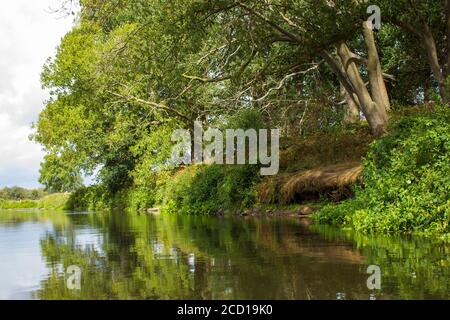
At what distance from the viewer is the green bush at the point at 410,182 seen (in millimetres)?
10930

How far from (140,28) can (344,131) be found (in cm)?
968

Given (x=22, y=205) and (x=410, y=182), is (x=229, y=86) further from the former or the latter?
(x=22, y=205)

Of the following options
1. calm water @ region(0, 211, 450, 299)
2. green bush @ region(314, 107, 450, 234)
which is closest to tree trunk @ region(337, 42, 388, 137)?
green bush @ region(314, 107, 450, 234)

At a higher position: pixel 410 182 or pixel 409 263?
pixel 410 182

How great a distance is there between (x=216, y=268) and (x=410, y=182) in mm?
5899

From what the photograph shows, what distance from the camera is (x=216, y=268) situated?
24.3ft

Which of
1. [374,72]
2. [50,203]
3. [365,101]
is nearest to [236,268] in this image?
[365,101]

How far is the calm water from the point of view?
18.7 ft

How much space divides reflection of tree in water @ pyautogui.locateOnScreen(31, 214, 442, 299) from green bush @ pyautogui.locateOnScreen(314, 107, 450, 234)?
1394 millimetres

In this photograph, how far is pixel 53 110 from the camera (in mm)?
40625

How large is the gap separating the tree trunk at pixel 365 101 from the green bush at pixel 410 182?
7.33 feet

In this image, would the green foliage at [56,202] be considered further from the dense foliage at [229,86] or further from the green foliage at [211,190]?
the green foliage at [211,190]

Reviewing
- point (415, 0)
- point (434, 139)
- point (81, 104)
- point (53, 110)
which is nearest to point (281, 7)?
point (415, 0)

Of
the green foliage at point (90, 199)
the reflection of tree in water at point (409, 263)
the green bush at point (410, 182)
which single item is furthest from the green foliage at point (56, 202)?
the reflection of tree in water at point (409, 263)
